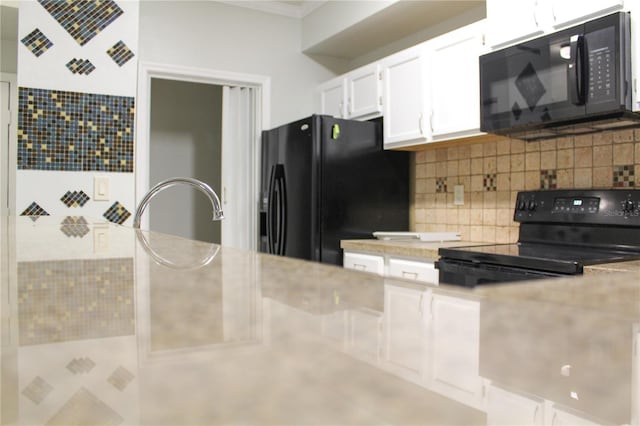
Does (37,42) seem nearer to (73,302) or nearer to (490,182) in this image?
(490,182)

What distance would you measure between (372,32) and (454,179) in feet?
4.07

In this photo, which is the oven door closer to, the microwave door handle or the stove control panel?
the stove control panel

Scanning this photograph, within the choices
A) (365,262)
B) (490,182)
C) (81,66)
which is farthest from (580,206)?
(81,66)

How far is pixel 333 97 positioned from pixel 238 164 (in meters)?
0.88

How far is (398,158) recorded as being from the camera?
3.56 meters

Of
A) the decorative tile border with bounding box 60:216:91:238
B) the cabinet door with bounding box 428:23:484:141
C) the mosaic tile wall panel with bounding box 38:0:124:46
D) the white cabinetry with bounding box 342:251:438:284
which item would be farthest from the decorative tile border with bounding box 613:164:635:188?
the mosaic tile wall panel with bounding box 38:0:124:46

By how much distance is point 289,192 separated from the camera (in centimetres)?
352

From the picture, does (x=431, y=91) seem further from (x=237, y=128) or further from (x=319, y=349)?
(x=319, y=349)

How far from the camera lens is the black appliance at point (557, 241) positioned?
1.92 m

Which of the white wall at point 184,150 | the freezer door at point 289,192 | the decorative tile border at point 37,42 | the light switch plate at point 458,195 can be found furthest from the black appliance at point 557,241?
the white wall at point 184,150

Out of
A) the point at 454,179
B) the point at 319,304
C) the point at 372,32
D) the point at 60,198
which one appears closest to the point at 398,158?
the point at 454,179

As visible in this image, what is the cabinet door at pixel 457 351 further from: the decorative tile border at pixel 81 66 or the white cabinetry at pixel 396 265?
the decorative tile border at pixel 81 66

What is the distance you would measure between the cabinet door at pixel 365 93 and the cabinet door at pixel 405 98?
83 millimetres

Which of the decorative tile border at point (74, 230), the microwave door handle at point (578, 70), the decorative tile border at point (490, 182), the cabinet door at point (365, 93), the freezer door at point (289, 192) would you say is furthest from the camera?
the cabinet door at point (365, 93)
